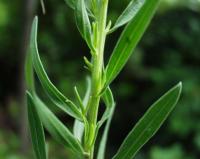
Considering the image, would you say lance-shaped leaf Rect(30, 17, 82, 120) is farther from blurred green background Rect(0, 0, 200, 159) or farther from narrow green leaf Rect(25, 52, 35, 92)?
blurred green background Rect(0, 0, 200, 159)

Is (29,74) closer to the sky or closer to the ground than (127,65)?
closer to the sky

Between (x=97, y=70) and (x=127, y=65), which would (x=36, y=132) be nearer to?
(x=97, y=70)

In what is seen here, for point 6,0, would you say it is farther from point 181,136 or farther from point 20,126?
point 181,136

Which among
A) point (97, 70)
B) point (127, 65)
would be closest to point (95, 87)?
point (97, 70)

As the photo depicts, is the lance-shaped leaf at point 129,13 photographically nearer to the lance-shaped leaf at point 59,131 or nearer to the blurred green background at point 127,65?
the lance-shaped leaf at point 59,131

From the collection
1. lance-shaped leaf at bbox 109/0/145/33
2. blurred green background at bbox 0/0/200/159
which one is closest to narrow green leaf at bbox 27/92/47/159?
lance-shaped leaf at bbox 109/0/145/33

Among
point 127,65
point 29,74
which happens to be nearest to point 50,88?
point 29,74

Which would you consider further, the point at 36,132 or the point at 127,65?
the point at 127,65
